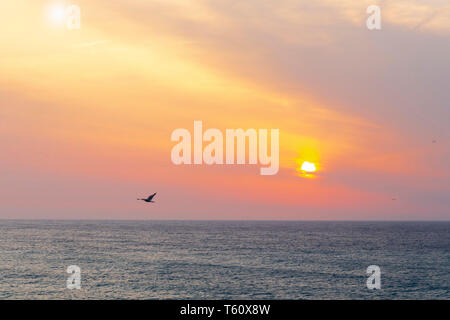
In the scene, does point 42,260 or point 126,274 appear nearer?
point 126,274

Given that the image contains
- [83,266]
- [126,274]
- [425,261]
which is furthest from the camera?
[425,261]

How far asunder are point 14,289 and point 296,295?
31.1m

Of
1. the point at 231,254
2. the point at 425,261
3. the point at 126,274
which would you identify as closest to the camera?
the point at 126,274

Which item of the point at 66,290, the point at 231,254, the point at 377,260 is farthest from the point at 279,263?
the point at 66,290
